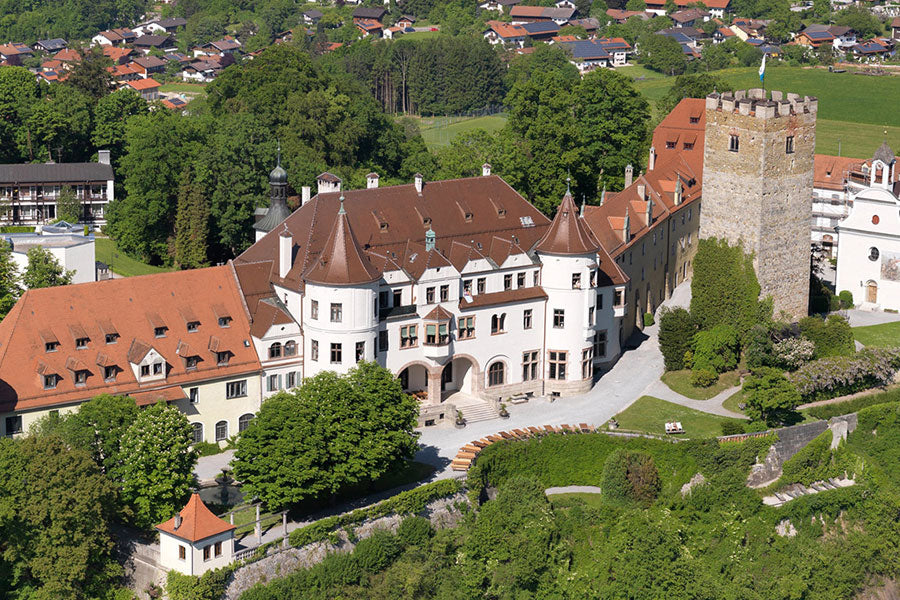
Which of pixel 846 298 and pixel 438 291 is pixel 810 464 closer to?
pixel 438 291

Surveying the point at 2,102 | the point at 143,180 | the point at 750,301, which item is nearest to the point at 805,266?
the point at 750,301

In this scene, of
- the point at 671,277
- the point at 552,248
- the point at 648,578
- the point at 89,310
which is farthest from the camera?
the point at 671,277

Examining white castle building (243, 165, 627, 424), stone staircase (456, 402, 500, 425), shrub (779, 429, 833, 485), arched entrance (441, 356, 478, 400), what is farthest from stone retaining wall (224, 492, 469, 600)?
shrub (779, 429, 833, 485)

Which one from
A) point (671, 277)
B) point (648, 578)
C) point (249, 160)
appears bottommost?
point (648, 578)

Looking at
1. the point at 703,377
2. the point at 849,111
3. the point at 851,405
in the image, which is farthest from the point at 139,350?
the point at 849,111

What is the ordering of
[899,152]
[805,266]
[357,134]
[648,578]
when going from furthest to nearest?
1. [899,152]
2. [357,134]
3. [805,266]
4. [648,578]

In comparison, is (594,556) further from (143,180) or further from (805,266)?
(143,180)

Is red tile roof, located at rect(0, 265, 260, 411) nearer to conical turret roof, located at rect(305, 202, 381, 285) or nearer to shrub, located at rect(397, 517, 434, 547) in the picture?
conical turret roof, located at rect(305, 202, 381, 285)
